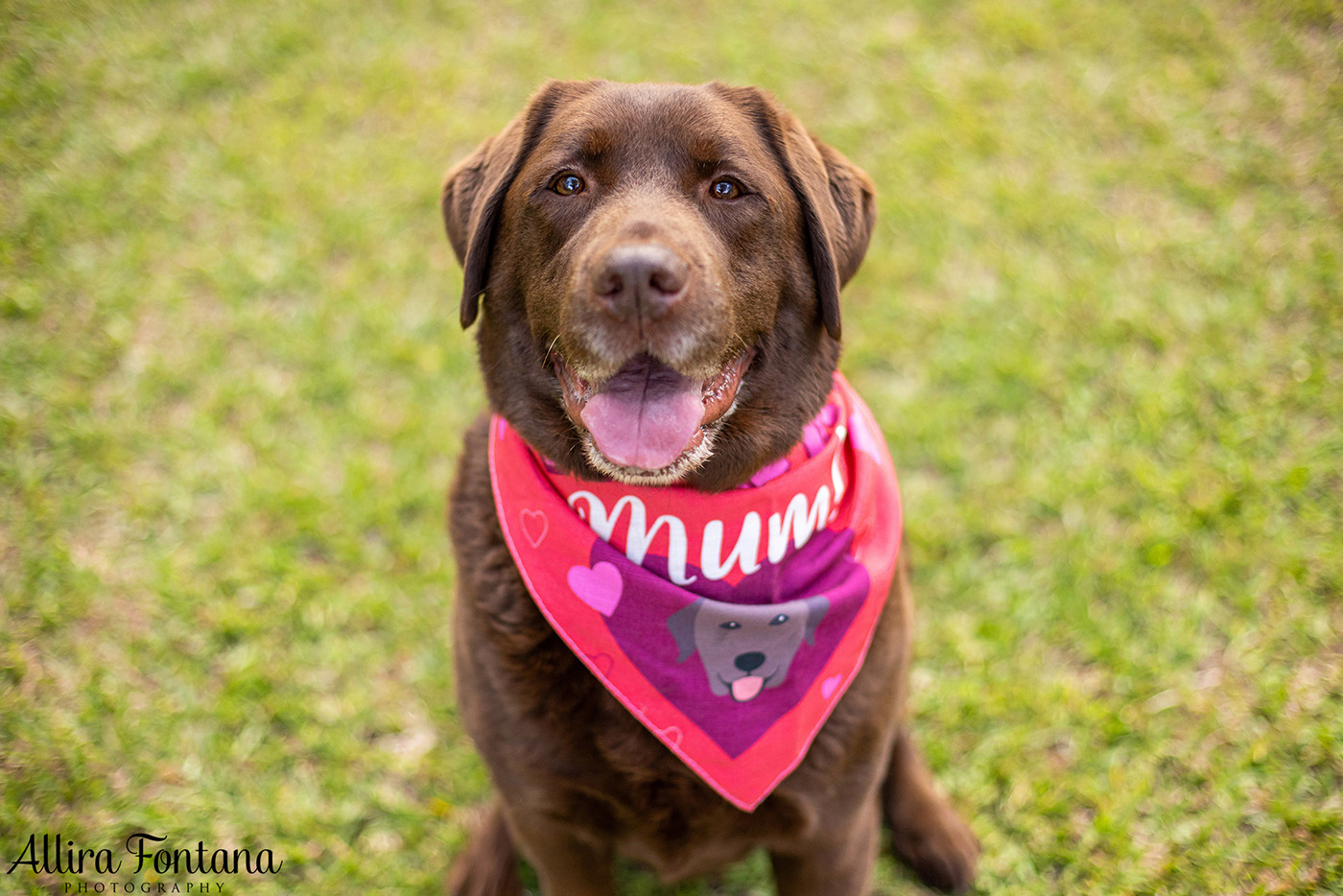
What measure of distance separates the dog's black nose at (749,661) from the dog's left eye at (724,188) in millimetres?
1153

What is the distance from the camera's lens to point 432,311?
437 cm

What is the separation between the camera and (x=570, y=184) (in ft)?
7.05

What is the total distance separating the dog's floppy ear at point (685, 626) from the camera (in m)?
2.19

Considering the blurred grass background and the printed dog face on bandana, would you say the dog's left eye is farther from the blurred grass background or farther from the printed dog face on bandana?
the blurred grass background

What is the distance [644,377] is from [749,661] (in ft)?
2.60

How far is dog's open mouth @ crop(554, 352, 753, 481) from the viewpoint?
6.44 ft

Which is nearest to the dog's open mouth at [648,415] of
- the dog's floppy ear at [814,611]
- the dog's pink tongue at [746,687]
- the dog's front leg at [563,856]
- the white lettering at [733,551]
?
the white lettering at [733,551]

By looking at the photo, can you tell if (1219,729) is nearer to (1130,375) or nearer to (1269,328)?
(1130,375)

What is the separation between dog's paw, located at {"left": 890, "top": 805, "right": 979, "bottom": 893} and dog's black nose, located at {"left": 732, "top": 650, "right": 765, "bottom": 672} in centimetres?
109

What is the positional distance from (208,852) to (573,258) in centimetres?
241

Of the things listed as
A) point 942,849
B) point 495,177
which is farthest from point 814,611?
point 495,177

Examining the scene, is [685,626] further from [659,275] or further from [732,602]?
[659,275]

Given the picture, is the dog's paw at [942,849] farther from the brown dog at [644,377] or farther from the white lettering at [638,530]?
the white lettering at [638,530]

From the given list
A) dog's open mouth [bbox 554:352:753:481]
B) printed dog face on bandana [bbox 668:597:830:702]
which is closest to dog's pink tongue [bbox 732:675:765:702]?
printed dog face on bandana [bbox 668:597:830:702]
